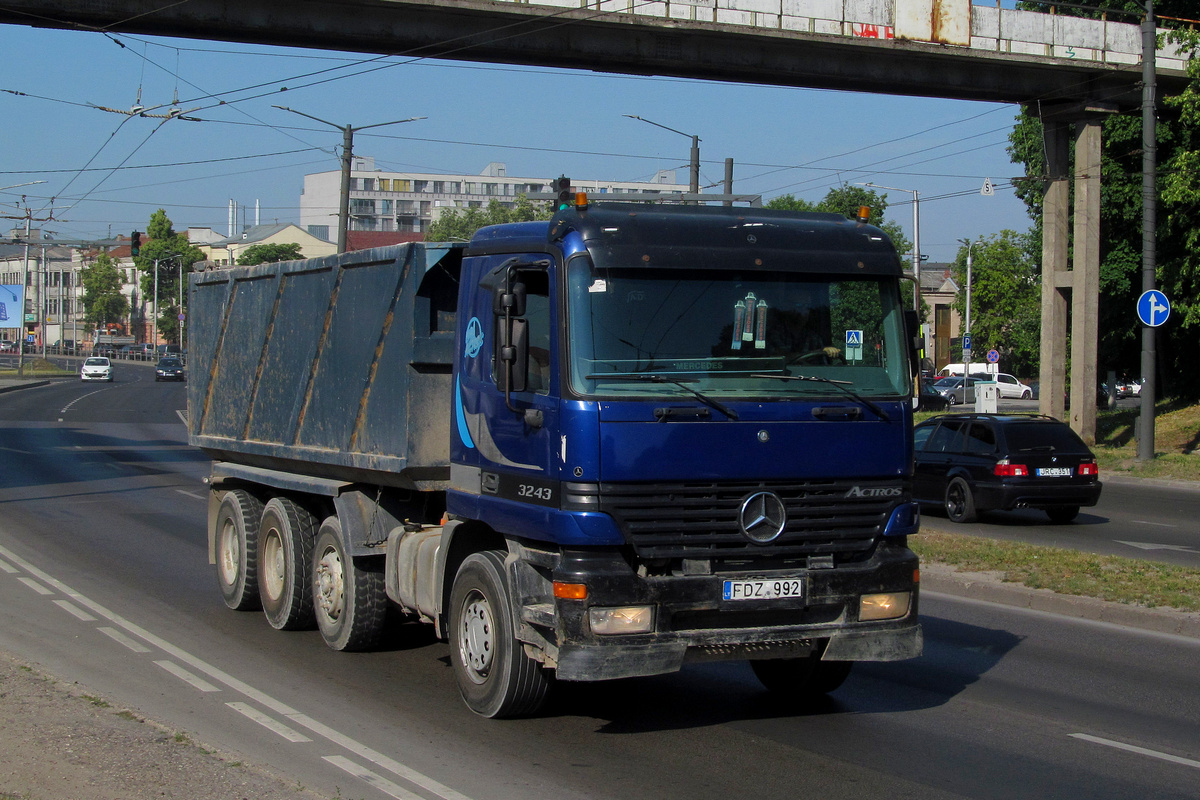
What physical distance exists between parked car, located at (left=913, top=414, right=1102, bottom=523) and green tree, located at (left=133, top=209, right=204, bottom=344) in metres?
100

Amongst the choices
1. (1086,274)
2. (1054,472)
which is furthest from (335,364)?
(1086,274)

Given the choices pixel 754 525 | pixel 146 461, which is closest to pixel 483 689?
pixel 754 525

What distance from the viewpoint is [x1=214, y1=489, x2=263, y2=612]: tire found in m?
10.3

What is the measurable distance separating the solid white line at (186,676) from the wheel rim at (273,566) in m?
1.49

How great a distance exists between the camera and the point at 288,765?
5.99 meters

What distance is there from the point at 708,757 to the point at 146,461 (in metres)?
23.5

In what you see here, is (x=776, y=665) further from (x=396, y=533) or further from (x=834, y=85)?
(x=834, y=85)

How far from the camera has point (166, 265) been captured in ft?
382

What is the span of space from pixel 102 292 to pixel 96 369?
61.4m

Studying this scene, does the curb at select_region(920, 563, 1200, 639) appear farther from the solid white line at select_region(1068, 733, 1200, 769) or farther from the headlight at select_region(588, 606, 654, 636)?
the headlight at select_region(588, 606, 654, 636)

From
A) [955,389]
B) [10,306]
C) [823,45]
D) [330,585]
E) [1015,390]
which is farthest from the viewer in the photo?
[10,306]

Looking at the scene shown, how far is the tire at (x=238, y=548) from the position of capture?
10297mm

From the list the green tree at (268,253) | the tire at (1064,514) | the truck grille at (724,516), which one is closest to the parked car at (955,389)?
the tire at (1064,514)

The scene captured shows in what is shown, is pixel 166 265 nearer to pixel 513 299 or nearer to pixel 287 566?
pixel 287 566
